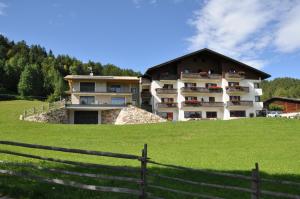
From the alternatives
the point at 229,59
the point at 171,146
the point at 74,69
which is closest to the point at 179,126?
the point at 171,146

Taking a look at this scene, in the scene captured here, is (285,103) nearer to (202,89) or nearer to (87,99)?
(202,89)

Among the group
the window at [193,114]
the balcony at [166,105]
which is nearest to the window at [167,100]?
the balcony at [166,105]

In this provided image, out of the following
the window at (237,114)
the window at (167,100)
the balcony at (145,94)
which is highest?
the balcony at (145,94)

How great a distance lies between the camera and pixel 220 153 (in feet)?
75.3

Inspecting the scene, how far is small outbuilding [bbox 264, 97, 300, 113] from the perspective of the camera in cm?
7165

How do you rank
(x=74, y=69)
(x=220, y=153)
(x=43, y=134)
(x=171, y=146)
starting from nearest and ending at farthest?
(x=220, y=153) < (x=171, y=146) < (x=43, y=134) < (x=74, y=69)

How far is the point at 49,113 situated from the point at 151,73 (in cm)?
1918

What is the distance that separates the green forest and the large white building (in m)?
31.1

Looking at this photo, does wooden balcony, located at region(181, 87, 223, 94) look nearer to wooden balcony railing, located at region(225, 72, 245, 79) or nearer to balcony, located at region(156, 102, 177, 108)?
wooden balcony railing, located at region(225, 72, 245, 79)

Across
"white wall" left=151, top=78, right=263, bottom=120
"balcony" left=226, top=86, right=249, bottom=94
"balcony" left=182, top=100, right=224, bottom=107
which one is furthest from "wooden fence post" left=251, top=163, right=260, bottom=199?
"balcony" left=226, top=86, right=249, bottom=94

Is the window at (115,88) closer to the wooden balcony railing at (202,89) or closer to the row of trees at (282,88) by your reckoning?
the wooden balcony railing at (202,89)

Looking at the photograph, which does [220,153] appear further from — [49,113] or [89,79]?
[89,79]

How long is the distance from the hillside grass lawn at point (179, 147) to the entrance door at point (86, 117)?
44.9 ft

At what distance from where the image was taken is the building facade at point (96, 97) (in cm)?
5069
